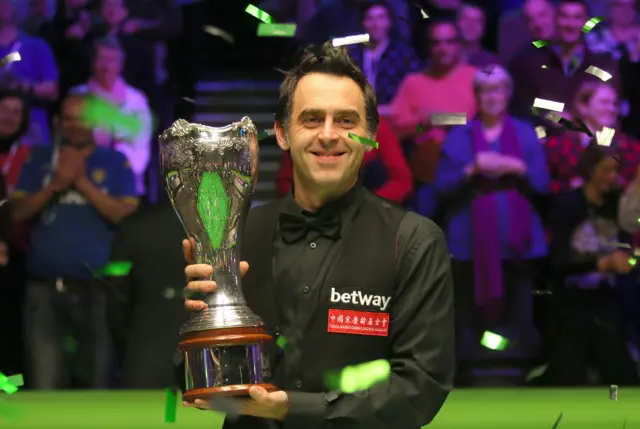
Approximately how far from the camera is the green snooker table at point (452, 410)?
360cm

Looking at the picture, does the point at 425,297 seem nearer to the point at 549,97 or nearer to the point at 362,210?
the point at 362,210

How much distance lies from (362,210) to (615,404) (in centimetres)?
175

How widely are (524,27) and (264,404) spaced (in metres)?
4.19

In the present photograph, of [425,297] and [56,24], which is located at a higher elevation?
[56,24]

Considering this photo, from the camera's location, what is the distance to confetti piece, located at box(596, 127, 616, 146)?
5352mm

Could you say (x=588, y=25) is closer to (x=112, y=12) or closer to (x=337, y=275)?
(x=112, y=12)

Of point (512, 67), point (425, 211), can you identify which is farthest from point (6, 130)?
point (512, 67)

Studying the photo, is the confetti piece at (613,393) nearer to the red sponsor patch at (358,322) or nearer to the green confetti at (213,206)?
the red sponsor patch at (358,322)

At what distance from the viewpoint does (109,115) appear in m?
5.77

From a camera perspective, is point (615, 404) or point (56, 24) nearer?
point (615, 404)

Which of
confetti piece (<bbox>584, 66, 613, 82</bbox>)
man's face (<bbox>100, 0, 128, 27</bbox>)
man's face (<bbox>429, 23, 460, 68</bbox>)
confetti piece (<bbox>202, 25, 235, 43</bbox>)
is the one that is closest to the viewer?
confetti piece (<bbox>584, 66, 613, 82</bbox>)

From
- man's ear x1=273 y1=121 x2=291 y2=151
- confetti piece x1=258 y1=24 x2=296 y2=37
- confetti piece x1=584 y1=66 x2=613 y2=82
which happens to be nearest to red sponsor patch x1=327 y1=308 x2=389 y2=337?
man's ear x1=273 y1=121 x2=291 y2=151

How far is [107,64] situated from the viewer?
19.1 feet

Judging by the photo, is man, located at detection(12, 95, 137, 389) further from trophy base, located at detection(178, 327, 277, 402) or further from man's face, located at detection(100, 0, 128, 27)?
trophy base, located at detection(178, 327, 277, 402)
